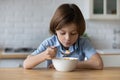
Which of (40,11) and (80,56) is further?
(40,11)

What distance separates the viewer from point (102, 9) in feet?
10.8

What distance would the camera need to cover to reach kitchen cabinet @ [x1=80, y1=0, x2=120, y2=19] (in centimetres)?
321

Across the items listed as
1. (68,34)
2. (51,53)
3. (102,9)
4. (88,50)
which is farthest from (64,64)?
(102,9)

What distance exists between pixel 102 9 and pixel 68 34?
174 cm

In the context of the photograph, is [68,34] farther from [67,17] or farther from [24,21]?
[24,21]

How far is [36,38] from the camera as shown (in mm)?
3381

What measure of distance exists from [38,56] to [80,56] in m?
0.35

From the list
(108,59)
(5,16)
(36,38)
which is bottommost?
(108,59)

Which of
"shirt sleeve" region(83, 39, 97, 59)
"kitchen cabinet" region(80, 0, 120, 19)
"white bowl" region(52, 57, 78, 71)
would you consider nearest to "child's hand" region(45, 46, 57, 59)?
"white bowl" region(52, 57, 78, 71)

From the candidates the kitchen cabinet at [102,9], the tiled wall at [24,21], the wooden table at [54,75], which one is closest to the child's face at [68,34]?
the wooden table at [54,75]

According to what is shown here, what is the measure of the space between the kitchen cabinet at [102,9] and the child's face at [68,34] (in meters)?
1.57

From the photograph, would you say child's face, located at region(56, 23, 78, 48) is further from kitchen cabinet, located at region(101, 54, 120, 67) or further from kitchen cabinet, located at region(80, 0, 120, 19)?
kitchen cabinet, located at region(80, 0, 120, 19)

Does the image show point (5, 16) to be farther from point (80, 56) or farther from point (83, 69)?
point (83, 69)

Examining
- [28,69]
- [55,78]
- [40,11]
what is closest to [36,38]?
[40,11]
